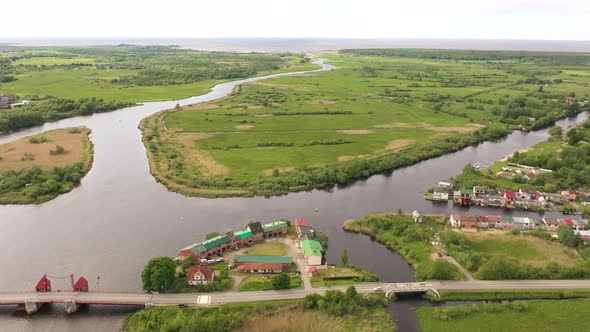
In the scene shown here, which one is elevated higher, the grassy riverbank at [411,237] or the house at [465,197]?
the house at [465,197]

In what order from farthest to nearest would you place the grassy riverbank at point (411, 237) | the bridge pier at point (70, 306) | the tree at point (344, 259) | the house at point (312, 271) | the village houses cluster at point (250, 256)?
the tree at point (344, 259)
the grassy riverbank at point (411, 237)
the house at point (312, 271)
the village houses cluster at point (250, 256)
the bridge pier at point (70, 306)

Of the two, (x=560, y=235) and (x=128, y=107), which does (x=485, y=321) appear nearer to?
(x=560, y=235)

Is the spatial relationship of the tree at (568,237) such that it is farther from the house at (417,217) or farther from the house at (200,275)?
the house at (200,275)

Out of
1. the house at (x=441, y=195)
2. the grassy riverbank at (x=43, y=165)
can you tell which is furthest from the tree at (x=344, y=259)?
the grassy riverbank at (x=43, y=165)

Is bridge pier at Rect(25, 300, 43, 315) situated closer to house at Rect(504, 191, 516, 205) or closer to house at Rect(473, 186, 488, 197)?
house at Rect(473, 186, 488, 197)

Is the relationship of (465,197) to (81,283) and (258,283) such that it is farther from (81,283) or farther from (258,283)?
(81,283)

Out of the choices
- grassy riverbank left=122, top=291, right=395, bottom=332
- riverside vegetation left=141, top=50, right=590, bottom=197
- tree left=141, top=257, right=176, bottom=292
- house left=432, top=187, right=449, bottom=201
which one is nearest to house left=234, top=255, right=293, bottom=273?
grassy riverbank left=122, top=291, right=395, bottom=332

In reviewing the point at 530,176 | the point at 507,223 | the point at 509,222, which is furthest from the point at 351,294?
the point at 530,176
